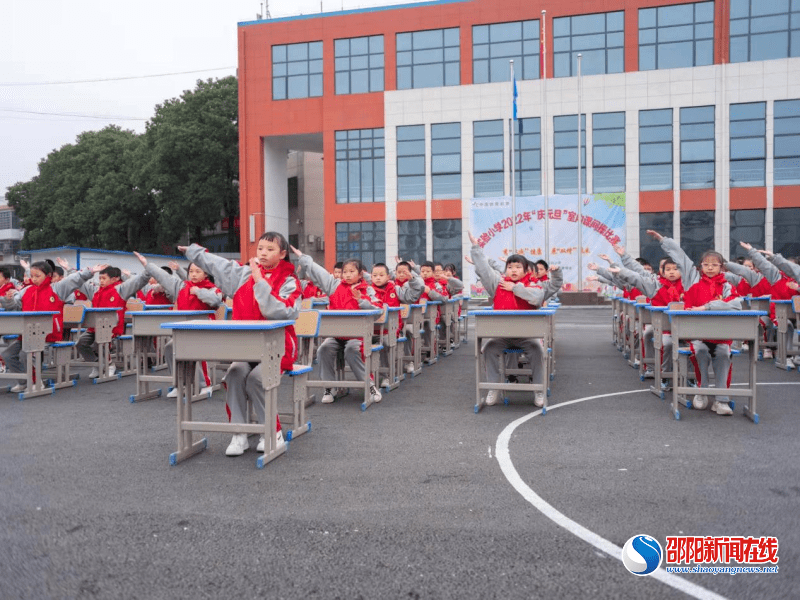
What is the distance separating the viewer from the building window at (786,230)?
89.4 ft

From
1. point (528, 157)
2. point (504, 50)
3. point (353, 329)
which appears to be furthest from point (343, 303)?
point (504, 50)

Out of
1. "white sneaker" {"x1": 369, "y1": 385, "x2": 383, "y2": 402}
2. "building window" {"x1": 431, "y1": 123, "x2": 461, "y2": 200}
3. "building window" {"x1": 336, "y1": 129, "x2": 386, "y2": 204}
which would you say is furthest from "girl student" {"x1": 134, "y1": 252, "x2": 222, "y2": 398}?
"building window" {"x1": 336, "y1": 129, "x2": 386, "y2": 204}

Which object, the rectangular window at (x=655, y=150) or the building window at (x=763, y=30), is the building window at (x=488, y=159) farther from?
the building window at (x=763, y=30)

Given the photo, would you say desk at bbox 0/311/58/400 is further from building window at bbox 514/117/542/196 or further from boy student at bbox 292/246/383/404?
building window at bbox 514/117/542/196

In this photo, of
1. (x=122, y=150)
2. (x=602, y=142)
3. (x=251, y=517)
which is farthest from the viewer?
(x=122, y=150)

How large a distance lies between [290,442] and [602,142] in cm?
2624

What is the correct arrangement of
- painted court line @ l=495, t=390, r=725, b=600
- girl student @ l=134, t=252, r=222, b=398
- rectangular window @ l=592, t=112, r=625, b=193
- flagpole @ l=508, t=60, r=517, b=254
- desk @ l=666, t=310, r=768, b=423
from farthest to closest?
1. rectangular window @ l=592, t=112, r=625, b=193
2. flagpole @ l=508, t=60, r=517, b=254
3. girl student @ l=134, t=252, r=222, b=398
4. desk @ l=666, t=310, r=768, b=423
5. painted court line @ l=495, t=390, r=725, b=600

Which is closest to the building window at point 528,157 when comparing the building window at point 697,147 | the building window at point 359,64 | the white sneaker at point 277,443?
the building window at point 697,147

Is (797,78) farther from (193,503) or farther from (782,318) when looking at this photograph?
(193,503)

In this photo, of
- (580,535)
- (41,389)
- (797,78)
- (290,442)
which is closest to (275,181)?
(797,78)

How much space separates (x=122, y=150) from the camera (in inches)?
1741

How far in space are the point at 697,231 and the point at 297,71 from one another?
797 inches

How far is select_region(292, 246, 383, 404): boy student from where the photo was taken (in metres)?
7.81

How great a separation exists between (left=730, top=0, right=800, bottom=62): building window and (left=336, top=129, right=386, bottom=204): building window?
52.1 ft
